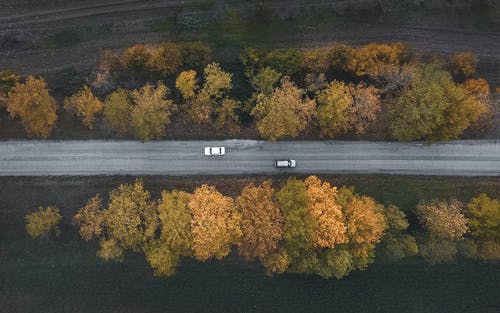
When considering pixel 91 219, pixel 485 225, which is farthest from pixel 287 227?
pixel 485 225

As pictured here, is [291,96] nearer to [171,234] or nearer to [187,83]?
[187,83]

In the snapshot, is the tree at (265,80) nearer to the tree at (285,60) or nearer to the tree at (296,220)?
the tree at (285,60)

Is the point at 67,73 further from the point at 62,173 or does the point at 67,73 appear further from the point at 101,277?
the point at 101,277

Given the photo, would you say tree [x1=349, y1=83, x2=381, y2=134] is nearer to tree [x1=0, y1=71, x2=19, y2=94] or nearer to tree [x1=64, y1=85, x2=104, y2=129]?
tree [x1=64, y1=85, x2=104, y2=129]

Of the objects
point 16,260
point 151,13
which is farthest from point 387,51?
point 16,260

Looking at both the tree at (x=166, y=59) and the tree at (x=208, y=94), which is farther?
the tree at (x=166, y=59)

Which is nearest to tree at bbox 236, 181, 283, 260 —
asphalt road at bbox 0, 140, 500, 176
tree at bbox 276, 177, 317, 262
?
tree at bbox 276, 177, 317, 262

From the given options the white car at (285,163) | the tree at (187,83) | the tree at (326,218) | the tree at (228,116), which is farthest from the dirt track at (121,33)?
the tree at (326,218)
